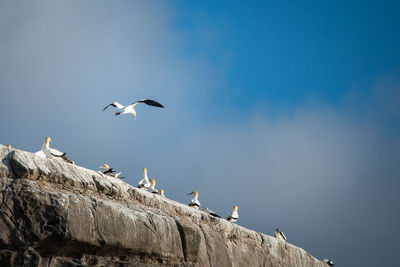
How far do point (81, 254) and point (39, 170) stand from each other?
2.41 metres

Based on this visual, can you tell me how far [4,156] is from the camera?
1631 centimetres

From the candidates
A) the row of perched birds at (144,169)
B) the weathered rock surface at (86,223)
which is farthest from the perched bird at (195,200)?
the weathered rock surface at (86,223)

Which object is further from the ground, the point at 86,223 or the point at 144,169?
the point at 144,169

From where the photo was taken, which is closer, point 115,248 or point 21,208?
point 21,208

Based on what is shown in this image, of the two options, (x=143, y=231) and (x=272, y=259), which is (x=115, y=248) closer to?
(x=143, y=231)

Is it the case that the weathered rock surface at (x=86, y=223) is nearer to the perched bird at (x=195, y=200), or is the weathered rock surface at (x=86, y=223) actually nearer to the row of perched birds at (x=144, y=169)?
the row of perched birds at (x=144, y=169)

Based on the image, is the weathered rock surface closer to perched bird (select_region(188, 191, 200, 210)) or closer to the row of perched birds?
the row of perched birds

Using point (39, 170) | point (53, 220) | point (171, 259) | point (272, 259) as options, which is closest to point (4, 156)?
point (39, 170)

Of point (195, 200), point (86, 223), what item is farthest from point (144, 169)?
point (86, 223)

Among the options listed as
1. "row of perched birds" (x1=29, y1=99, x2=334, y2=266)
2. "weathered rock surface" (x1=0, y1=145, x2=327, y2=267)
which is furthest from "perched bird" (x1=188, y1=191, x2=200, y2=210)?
"weathered rock surface" (x1=0, y1=145, x2=327, y2=267)

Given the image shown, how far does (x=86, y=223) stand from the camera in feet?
52.9

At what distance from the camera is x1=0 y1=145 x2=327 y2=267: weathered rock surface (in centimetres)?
1517

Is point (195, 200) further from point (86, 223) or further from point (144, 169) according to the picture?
point (86, 223)

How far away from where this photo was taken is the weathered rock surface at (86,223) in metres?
15.2
